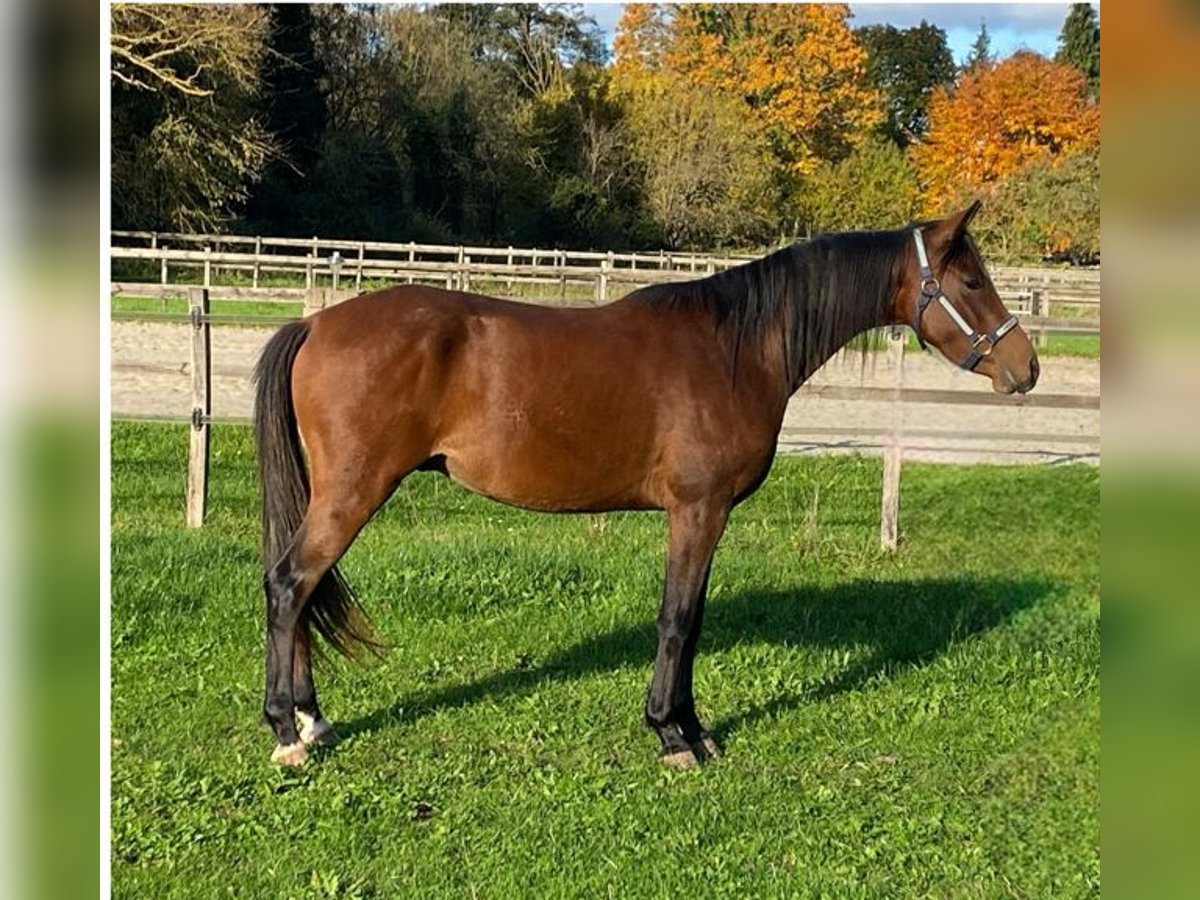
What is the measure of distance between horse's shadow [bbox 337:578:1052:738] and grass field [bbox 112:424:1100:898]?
22 millimetres

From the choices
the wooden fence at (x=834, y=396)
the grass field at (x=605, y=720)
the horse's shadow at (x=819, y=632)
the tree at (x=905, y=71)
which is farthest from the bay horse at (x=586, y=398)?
the tree at (x=905, y=71)

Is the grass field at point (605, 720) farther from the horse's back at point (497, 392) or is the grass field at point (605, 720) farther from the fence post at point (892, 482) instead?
the horse's back at point (497, 392)

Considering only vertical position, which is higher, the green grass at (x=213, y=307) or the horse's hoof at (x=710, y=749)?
the green grass at (x=213, y=307)

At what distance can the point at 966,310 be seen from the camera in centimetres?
393

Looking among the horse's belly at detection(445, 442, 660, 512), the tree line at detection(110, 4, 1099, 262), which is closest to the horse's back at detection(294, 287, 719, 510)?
the horse's belly at detection(445, 442, 660, 512)

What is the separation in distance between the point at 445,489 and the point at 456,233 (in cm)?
1619

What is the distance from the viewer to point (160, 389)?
38.2 feet

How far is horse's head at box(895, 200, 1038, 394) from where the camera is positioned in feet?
12.9

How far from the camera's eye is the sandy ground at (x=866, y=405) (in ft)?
32.9

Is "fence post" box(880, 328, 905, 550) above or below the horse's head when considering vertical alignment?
below

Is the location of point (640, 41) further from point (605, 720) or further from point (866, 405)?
point (605, 720)

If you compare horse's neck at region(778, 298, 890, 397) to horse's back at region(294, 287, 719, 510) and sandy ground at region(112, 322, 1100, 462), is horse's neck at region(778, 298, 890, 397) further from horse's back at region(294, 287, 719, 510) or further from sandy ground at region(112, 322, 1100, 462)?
sandy ground at region(112, 322, 1100, 462)

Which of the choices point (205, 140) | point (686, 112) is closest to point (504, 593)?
point (686, 112)

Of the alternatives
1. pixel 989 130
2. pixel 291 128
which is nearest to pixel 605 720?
pixel 989 130
